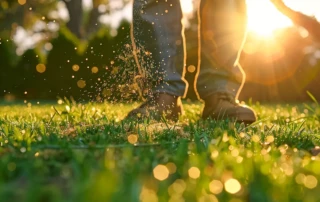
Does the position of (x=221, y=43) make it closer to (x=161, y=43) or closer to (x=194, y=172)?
(x=161, y=43)

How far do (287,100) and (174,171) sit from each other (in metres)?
11.4

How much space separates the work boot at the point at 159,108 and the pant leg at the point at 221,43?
235mm

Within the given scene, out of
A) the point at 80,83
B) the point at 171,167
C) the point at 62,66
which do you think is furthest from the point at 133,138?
the point at 62,66

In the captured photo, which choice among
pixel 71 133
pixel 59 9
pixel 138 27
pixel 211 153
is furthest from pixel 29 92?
pixel 211 153

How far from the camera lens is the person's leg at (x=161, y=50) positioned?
293 centimetres

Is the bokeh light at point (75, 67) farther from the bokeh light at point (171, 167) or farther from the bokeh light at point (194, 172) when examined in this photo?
the bokeh light at point (194, 172)

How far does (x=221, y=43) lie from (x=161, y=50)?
1.26 ft

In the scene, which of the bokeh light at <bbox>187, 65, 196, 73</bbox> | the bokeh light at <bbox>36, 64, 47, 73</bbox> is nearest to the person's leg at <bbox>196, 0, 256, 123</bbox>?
the bokeh light at <bbox>36, 64, 47, 73</bbox>

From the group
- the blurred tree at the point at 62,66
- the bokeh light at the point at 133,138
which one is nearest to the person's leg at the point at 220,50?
the bokeh light at the point at 133,138

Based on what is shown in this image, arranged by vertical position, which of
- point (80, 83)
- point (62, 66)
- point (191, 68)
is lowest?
point (191, 68)

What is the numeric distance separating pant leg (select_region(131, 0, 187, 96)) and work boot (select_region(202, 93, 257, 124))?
Answer: 7.9 inches

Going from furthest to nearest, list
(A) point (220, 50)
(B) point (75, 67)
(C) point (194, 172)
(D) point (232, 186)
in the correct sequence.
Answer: (B) point (75, 67)
(A) point (220, 50)
(C) point (194, 172)
(D) point (232, 186)

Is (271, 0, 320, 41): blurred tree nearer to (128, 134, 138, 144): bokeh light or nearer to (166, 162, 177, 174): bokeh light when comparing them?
(128, 134, 138, 144): bokeh light

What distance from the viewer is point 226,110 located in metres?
2.90
